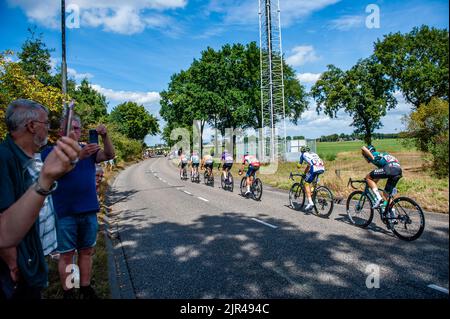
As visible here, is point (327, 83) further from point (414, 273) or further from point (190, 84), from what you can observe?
point (414, 273)

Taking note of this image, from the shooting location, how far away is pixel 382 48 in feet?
112

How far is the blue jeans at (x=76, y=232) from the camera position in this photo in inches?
133

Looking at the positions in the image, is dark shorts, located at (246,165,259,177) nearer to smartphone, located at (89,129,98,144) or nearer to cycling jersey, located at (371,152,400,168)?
cycling jersey, located at (371,152,400,168)

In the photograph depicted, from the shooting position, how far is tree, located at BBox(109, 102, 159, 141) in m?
66.7

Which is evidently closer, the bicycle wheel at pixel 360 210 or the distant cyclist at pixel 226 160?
the bicycle wheel at pixel 360 210

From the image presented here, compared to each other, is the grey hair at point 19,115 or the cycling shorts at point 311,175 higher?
the grey hair at point 19,115

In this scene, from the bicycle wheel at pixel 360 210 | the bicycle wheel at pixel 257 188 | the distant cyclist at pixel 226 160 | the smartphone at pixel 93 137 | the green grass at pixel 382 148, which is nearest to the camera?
the smartphone at pixel 93 137

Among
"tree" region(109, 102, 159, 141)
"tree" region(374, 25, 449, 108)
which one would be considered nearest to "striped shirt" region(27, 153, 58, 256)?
"tree" region(374, 25, 449, 108)

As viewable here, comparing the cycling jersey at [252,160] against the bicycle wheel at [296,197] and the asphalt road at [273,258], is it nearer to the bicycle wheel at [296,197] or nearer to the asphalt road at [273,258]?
the bicycle wheel at [296,197]

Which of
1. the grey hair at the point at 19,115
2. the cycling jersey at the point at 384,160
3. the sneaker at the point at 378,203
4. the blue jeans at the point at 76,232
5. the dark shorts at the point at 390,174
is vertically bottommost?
the sneaker at the point at 378,203

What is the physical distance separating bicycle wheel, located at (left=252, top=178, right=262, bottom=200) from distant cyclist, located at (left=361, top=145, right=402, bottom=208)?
510 centimetres

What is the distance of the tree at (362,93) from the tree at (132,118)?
149 ft

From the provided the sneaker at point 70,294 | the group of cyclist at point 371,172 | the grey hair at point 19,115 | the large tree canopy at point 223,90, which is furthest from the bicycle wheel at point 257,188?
the large tree canopy at point 223,90

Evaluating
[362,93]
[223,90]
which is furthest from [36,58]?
[362,93]
